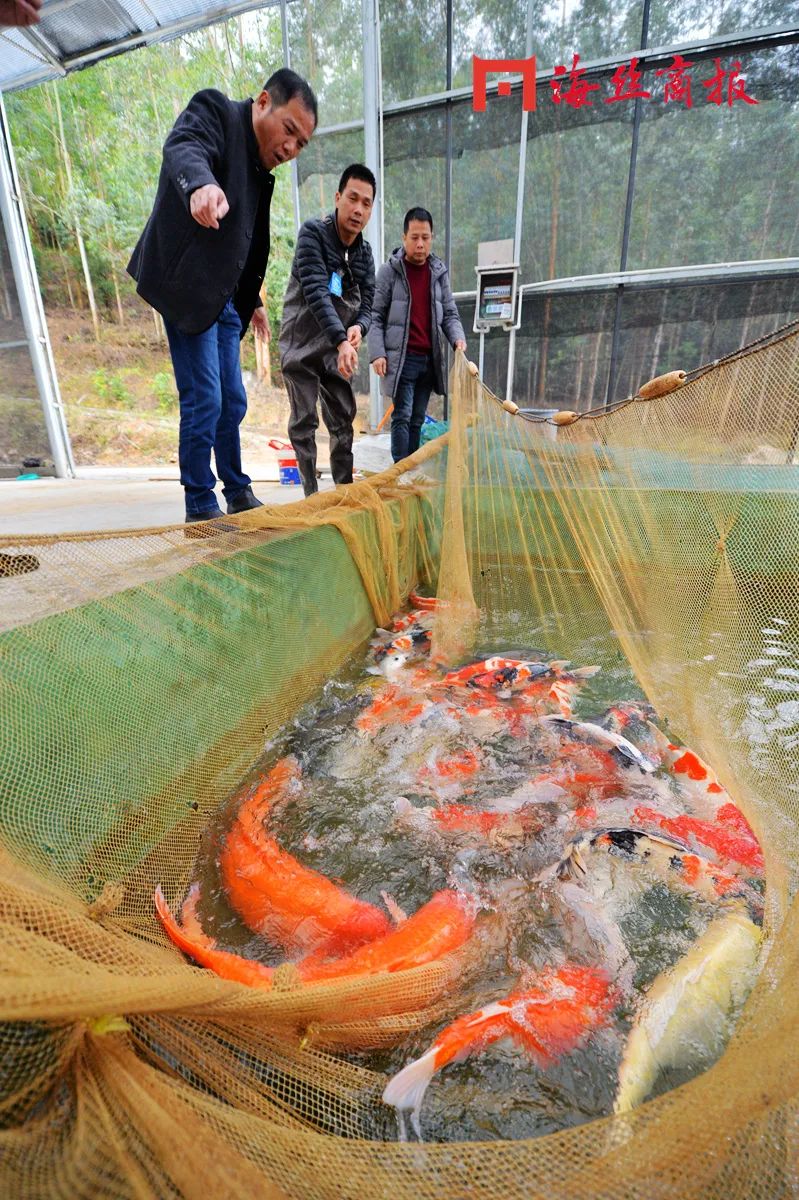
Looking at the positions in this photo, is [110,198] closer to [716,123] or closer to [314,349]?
[716,123]

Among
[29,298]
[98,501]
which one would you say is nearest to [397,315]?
[98,501]

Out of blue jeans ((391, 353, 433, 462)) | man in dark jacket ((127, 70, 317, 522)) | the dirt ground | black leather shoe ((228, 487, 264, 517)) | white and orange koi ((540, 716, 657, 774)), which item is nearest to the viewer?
white and orange koi ((540, 716, 657, 774))

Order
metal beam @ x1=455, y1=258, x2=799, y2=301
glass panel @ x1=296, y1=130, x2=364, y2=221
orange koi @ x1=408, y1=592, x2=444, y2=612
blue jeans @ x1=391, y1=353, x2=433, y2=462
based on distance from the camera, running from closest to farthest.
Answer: orange koi @ x1=408, y1=592, x2=444, y2=612, blue jeans @ x1=391, y1=353, x2=433, y2=462, metal beam @ x1=455, y1=258, x2=799, y2=301, glass panel @ x1=296, y1=130, x2=364, y2=221

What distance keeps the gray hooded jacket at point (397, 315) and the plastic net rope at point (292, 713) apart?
92 cm

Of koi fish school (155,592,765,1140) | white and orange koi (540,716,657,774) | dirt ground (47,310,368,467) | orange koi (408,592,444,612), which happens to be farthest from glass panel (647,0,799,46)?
dirt ground (47,310,368,467)

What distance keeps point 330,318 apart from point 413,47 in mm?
6466

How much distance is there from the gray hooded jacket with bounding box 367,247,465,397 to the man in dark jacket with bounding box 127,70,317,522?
161 centimetres

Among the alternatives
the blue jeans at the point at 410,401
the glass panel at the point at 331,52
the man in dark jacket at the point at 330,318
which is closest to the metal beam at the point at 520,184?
the glass panel at the point at 331,52

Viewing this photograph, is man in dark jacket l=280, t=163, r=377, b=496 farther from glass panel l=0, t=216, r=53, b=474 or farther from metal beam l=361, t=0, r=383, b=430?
glass panel l=0, t=216, r=53, b=474

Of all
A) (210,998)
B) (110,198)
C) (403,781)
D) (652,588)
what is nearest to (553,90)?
(652,588)

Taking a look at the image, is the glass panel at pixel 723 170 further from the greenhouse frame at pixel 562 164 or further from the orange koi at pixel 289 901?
the orange koi at pixel 289 901

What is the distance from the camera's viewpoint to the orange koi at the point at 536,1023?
3.51 feet

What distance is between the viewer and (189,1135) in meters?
0.67
